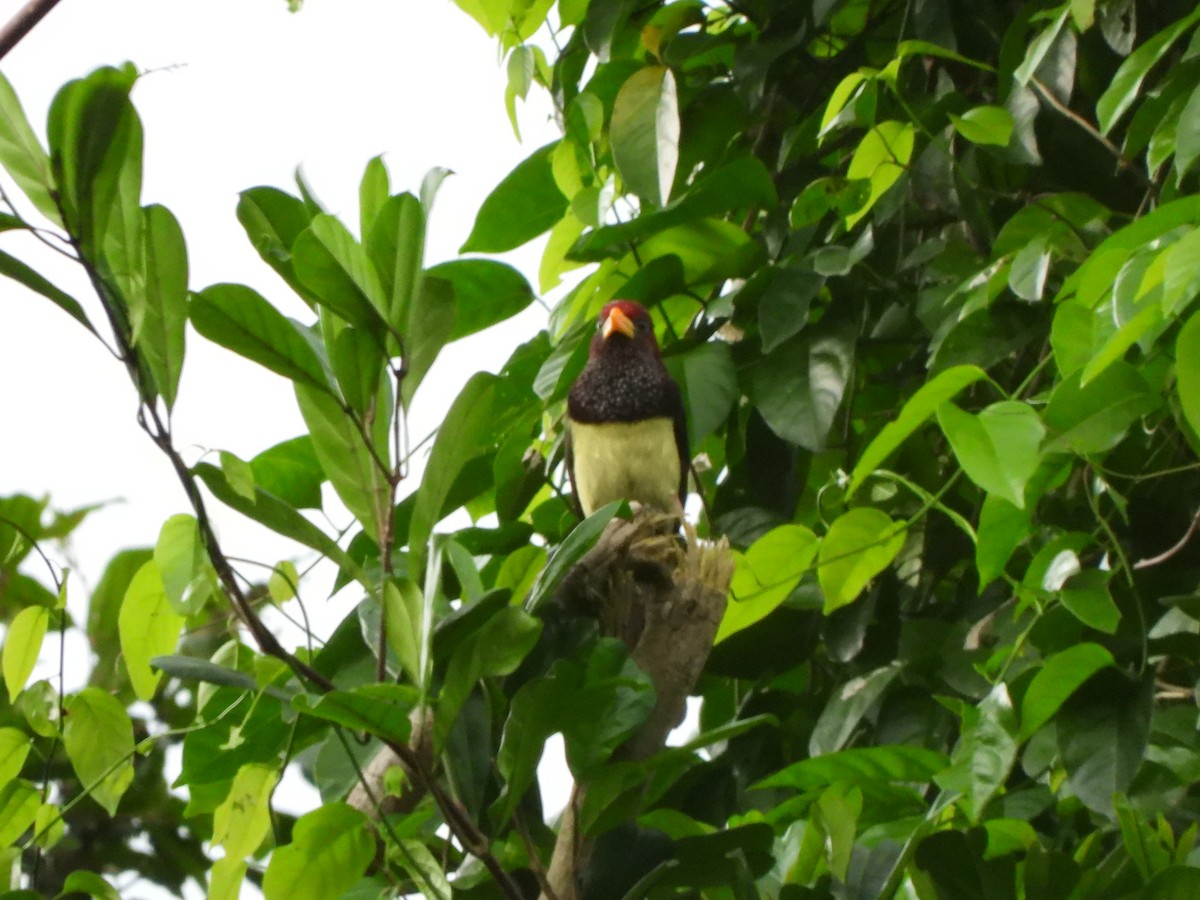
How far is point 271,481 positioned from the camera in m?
1.68

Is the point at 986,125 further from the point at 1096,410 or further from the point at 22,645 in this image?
the point at 22,645

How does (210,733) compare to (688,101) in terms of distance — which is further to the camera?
(688,101)

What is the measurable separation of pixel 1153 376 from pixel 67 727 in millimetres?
1005

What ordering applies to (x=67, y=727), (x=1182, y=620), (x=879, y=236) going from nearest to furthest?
(x=67, y=727)
(x=1182, y=620)
(x=879, y=236)

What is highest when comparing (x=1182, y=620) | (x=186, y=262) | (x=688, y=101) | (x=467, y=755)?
(x=186, y=262)

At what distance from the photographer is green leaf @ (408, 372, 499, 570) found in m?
1.06

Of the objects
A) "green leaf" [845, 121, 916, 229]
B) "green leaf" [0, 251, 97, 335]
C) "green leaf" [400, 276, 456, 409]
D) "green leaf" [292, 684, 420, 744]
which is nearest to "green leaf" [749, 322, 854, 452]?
"green leaf" [845, 121, 916, 229]

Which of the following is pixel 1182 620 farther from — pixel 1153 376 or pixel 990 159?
pixel 990 159

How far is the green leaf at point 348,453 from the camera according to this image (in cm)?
106

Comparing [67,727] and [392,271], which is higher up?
[392,271]

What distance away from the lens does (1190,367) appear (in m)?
1.13

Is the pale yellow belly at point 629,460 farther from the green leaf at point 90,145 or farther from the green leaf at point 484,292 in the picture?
the green leaf at point 90,145

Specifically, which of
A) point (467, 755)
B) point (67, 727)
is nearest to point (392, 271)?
point (467, 755)

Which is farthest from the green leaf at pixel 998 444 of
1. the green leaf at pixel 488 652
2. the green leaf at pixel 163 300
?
the green leaf at pixel 163 300
